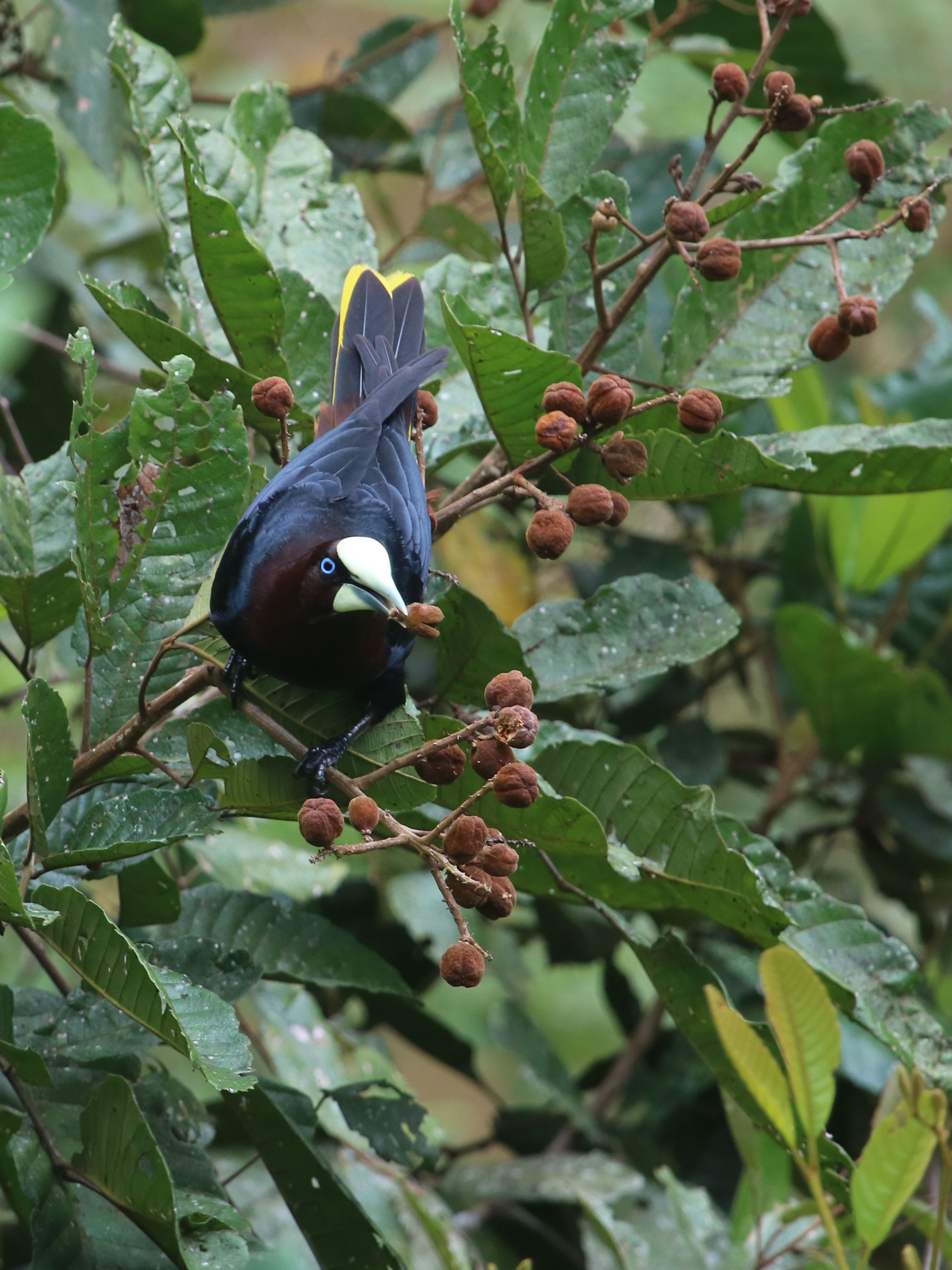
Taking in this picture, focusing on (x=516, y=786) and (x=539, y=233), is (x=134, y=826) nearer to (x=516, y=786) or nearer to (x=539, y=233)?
(x=516, y=786)

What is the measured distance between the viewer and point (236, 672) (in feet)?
3.22

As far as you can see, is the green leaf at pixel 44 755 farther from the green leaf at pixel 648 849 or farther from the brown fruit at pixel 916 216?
the brown fruit at pixel 916 216

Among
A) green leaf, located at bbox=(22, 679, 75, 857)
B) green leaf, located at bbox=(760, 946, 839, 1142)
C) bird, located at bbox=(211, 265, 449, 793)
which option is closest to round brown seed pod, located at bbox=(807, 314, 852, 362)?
bird, located at bbox=(211, 265, 449, 793)

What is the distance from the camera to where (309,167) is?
1.37m

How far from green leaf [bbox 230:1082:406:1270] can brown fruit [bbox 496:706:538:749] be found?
47cm

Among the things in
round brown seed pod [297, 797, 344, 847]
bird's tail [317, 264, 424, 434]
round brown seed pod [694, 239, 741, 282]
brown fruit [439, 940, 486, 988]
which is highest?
round brown seed pod [694, 239, 741, 282]

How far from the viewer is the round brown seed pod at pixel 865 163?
1.03m

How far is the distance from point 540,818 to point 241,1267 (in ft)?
1.27

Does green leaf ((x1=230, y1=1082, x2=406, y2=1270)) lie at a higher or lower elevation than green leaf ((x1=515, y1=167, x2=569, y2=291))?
lower

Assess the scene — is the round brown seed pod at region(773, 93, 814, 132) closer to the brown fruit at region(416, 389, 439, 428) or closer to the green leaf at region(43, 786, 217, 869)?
the brown fruit at region(416, 389, 439, 428)

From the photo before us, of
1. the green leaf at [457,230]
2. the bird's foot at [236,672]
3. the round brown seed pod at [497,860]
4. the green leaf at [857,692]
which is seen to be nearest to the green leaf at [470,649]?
the bird's foot at [236,672]

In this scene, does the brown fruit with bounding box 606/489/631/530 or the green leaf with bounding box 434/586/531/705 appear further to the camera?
the green leaf with bounding box 434/586/531/705

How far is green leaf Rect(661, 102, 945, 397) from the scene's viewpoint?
120 cm

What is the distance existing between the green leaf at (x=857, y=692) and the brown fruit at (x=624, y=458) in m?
0.86
